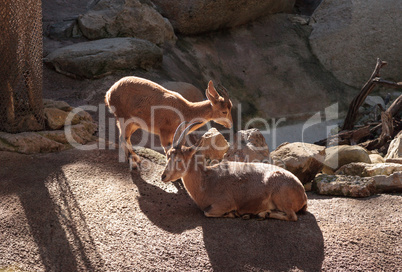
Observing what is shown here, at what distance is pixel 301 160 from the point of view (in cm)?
761

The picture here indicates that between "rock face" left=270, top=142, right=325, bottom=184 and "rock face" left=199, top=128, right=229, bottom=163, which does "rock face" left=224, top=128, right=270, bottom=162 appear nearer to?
"rock face" left=270, top=142, right=325, bottom=184

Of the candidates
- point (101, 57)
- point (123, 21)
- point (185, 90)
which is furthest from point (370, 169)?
point (123, 21)

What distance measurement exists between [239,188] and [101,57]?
6.36 metres

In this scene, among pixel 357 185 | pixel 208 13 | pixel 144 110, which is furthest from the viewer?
pixel 208 13

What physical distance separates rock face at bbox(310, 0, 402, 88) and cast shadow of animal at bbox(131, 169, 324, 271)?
11.5 meters

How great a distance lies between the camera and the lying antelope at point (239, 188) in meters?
5.94

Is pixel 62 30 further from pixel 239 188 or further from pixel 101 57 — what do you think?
pixel 239 188

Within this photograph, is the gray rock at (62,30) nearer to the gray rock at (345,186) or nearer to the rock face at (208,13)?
the rock face at (208,13)

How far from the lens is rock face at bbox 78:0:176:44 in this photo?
42.8 ft

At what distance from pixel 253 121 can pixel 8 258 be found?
1058 centimetres

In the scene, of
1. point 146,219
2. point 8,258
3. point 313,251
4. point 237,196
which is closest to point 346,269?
point 313,251

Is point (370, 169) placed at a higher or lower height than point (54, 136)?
lower

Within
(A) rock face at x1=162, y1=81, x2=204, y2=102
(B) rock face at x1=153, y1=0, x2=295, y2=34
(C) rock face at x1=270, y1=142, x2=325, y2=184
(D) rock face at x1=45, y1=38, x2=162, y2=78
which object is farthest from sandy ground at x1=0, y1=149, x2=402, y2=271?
(B) rock face at x1=153, y1=0, x2=295, y2=34

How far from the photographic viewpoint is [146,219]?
233 inches
